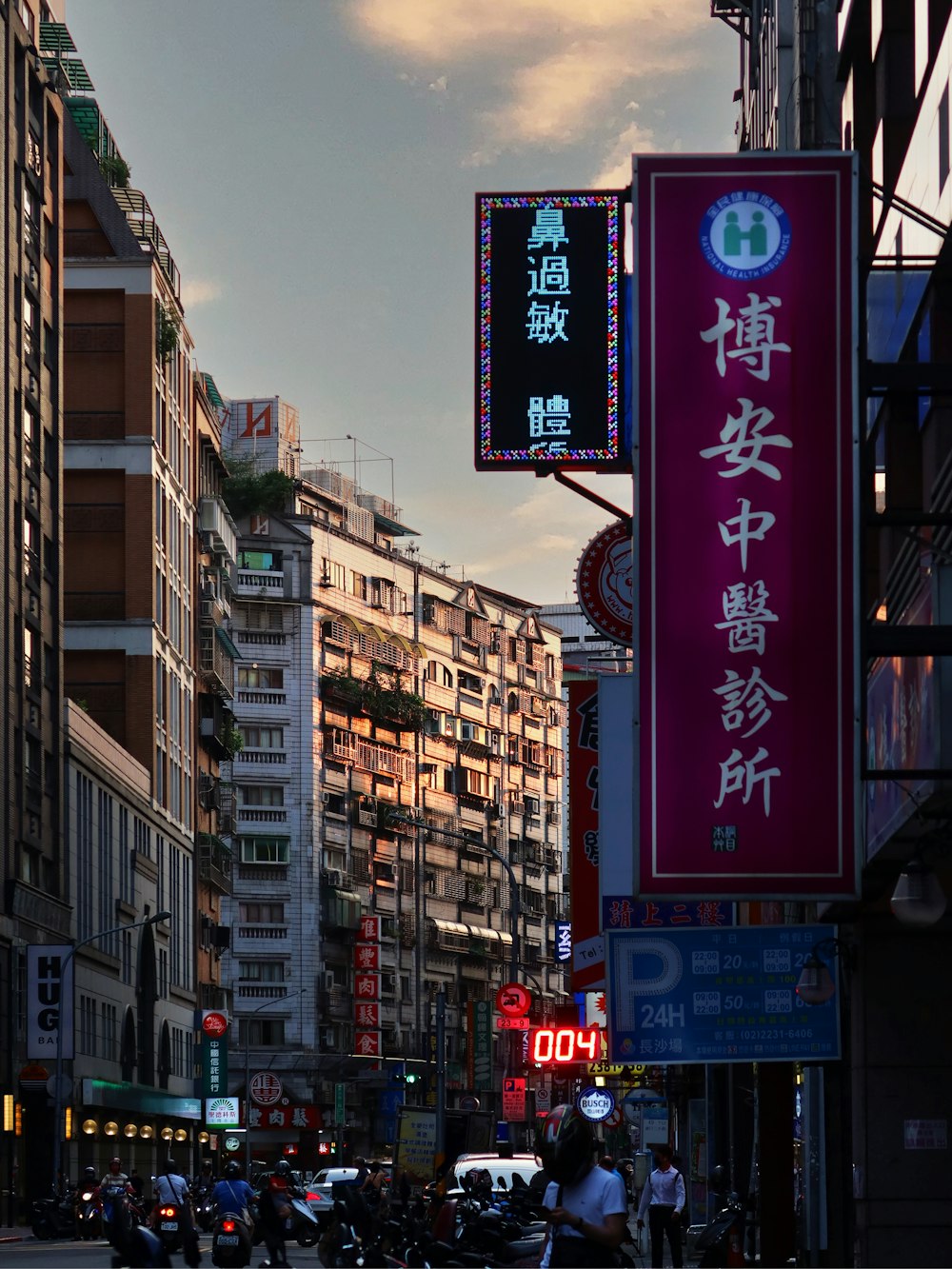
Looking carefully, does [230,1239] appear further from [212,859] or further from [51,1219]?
[212,859]

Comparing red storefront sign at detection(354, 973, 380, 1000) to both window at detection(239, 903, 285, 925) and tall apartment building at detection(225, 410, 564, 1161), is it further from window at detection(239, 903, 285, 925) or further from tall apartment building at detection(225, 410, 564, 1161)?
window at detection(239, 903, 285, 925)

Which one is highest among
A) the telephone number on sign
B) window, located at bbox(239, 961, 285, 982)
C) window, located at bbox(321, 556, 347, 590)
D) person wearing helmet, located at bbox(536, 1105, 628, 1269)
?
window, located at bbox(321, 556, 347, 590)

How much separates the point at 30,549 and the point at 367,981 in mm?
55458

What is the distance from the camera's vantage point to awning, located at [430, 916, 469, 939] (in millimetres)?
124938

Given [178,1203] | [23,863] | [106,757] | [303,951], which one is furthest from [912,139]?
[303,951]

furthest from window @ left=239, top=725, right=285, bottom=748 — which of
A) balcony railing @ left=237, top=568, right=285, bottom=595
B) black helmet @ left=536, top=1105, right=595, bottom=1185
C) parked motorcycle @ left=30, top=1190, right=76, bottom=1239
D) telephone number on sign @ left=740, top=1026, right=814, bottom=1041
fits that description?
black helmet @ left=536, top=1105, right=595, bottom=1185

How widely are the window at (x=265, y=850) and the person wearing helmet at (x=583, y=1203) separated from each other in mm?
101542

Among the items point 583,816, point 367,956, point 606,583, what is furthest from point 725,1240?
point 367,956

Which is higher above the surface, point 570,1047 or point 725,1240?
point 570,1047

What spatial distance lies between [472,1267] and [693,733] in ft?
30.8

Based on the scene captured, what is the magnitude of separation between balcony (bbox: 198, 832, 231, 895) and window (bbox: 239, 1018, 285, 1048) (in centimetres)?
1786

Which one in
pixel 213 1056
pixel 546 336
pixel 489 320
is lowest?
pixel 213 1056

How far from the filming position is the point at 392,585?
123375 mm

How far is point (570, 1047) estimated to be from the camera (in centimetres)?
4831
